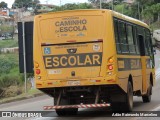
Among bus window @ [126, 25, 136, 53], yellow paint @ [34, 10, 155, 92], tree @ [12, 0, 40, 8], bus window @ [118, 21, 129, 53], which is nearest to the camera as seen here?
yellow paint @ [34, 10, 155, 92]

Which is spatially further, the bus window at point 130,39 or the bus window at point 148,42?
the bus window at point 148,42

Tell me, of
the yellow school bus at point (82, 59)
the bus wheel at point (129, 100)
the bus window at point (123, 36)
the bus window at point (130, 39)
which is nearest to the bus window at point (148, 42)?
the bus window at point (130, 39)

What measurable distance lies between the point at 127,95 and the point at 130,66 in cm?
134

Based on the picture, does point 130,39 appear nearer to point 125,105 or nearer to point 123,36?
point 123,36

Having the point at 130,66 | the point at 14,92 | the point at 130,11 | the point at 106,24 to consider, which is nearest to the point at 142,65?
the point at 130,66

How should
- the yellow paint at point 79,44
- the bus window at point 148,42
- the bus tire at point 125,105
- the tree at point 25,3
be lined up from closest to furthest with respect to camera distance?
the yellow paint at point 79,44 → the bus tire at point 125,105 → the bus window at point 148,42 → the tree at point 25,3

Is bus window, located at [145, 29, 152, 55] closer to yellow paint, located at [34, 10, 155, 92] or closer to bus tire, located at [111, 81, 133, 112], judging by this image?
bus tire, located at [111, 81, 133, 112]

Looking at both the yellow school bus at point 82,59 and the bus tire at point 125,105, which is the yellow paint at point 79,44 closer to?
the yellow school bus at point 82,59

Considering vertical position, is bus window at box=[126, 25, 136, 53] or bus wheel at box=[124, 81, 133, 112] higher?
bus window at box=[126, 25, 136, 53]

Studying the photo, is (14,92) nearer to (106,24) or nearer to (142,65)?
(142,65)

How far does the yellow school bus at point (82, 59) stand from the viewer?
45.6 feet

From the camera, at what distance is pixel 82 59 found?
14.1 metres

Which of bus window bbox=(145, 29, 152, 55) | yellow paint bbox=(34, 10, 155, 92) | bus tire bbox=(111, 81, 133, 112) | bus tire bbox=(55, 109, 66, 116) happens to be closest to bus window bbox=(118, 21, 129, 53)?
yellow paint bbox=(34, 10, 155, 92)

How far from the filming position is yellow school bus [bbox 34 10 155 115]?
1390cm
